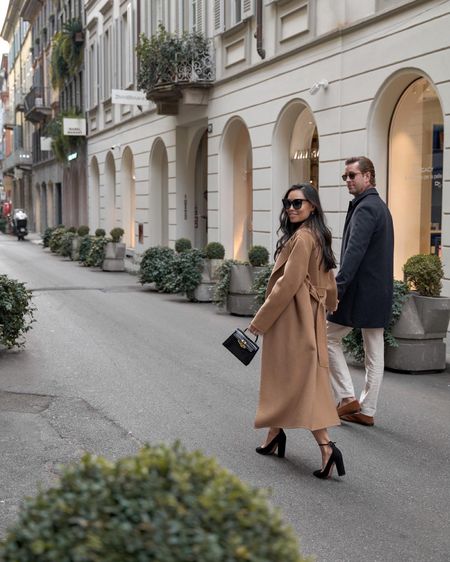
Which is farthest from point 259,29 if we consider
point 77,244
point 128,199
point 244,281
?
point 128,199

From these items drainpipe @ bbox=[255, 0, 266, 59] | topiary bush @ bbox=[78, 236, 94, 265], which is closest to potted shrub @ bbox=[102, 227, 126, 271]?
topiary bush @ bbox=[78, 236, 94, 265]

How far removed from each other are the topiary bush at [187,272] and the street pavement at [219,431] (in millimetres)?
3507

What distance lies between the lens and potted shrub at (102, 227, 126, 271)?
2338 cm

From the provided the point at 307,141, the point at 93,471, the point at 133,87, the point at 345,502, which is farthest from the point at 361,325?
the point at 133,87

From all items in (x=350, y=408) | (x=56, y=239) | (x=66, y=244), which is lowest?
(x=350, y=408)

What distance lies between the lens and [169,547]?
5.98 feet

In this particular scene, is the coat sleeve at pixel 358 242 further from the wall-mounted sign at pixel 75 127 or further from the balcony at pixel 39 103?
the balcony at pixel 39 103

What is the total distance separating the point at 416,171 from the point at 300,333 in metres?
8.00

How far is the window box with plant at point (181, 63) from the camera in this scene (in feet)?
62.8

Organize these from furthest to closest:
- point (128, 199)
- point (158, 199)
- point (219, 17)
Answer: point (128, 199)
point (158, 199)
point (219, 17)

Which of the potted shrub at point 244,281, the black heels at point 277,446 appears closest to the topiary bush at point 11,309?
the black heels at point 277,446

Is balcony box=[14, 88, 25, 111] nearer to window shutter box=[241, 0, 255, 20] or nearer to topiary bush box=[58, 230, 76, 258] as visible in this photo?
topiary bush box=[58, 230, 76, 258]

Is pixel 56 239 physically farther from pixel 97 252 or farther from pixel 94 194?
pixel 97 252

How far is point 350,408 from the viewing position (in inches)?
247
